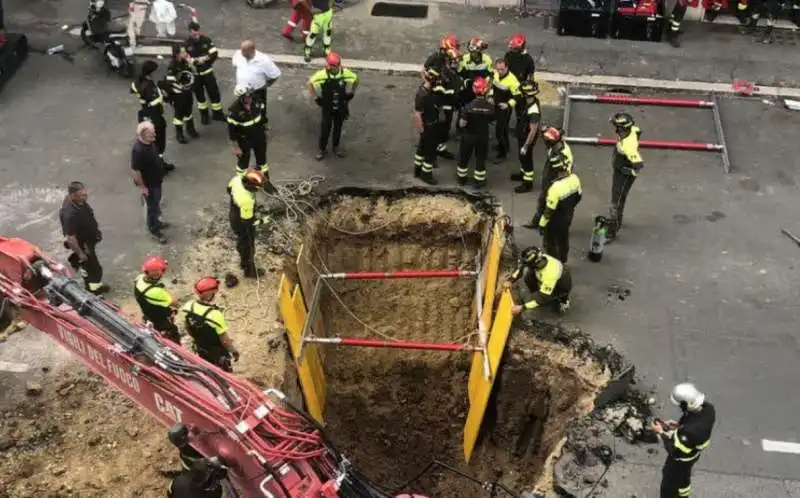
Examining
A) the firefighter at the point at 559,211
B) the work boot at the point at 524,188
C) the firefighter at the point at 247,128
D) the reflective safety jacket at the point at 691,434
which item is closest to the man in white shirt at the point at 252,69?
the firefighter at the point at 247,128

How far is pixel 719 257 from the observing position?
11922mm

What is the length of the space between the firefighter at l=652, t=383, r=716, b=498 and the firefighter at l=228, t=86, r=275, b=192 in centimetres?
612

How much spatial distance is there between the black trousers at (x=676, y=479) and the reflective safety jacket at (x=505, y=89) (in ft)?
21.1

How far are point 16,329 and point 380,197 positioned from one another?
16.9 ft

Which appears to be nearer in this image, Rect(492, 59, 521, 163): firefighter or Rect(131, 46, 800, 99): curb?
Rect(492, 59, 521, 163): firefighter

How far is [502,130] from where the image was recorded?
527 inches

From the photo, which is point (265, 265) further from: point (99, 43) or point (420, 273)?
point (99, 43)

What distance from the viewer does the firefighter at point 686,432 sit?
7.79 meters

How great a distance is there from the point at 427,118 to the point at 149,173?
3.92 meters

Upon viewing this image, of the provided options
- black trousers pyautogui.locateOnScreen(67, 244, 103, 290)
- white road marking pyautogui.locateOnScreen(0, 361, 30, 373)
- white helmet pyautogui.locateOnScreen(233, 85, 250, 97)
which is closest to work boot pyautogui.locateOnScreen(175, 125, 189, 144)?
white helmet pyautogui.locateOnScreen(233, 85, 250, 97)

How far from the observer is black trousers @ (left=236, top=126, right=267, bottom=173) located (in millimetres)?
12186

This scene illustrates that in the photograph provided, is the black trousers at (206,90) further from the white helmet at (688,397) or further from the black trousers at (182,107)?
the white helmet at (688,397)

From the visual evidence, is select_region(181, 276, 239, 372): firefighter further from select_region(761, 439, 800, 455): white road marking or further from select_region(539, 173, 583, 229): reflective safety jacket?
select_region(761, 439, 800, 455): white road marking

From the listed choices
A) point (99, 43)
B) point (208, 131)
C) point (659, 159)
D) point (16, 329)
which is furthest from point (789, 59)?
point (16, 329)
